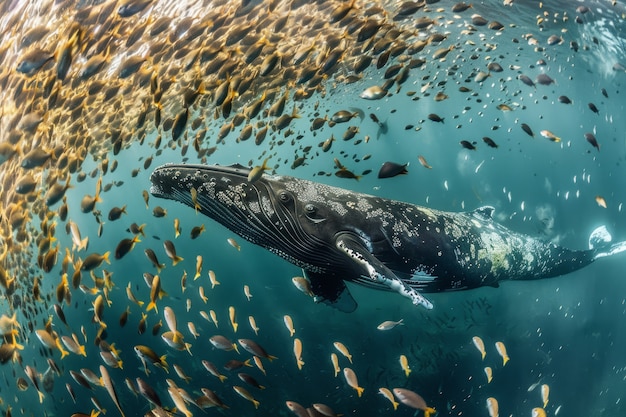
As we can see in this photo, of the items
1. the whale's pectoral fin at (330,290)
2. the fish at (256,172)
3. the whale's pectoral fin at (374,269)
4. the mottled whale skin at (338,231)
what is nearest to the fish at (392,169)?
the mottled whale skin at (338,231)

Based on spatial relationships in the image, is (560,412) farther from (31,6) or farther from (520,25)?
(31,6)

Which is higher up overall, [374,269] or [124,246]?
[374,269]

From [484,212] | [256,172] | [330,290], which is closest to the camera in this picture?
[256,172]

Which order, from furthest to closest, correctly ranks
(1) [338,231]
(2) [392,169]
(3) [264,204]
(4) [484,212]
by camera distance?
(4) [484,212], (2) [392,169], (1) [338,231], (3) [264,204]

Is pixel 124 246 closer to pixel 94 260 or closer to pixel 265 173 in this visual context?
pixel 94 260

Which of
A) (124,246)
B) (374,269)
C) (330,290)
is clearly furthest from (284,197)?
(124,246)

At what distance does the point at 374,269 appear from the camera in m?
5.13

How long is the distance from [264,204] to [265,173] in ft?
3.03

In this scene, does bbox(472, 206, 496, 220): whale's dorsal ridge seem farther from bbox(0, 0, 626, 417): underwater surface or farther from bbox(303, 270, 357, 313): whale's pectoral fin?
bbox(303, 270, 357, 313): whale's pectoral fin

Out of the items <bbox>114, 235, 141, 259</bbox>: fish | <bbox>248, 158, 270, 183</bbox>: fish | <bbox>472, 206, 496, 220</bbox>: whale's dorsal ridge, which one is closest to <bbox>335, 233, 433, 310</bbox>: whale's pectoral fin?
<bbox>248, 158, 270, 183</bbox>: fish

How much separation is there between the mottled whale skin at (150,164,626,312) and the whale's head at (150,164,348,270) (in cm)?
1

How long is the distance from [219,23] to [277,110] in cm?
302

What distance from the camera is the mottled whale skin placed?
557 cm

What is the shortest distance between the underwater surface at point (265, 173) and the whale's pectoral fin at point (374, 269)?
1.50 metres
